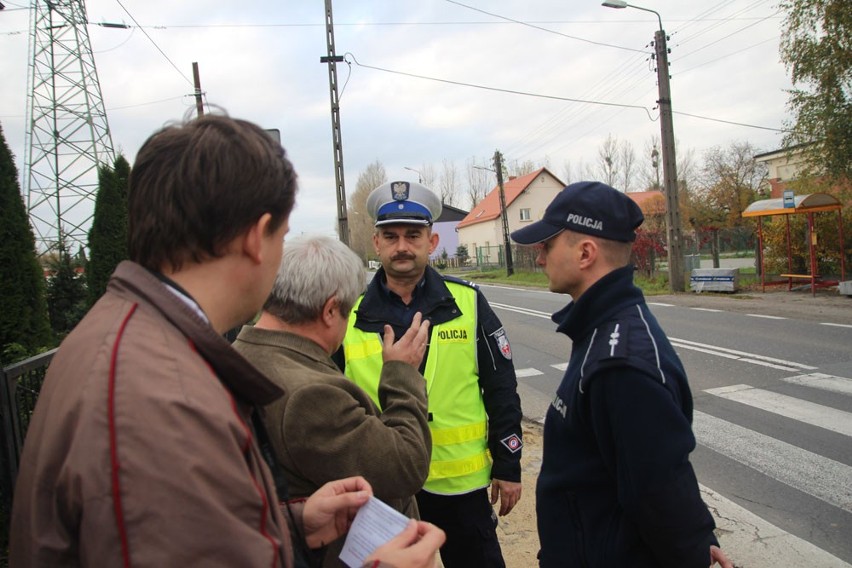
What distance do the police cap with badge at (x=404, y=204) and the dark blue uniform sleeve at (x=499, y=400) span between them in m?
0.59

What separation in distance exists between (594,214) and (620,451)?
2.78 feet

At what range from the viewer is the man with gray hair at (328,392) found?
1.54 m

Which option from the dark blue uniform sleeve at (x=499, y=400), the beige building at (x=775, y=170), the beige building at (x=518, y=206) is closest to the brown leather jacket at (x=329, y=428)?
the dark blue uniform sleeve at (x=499, y=400)

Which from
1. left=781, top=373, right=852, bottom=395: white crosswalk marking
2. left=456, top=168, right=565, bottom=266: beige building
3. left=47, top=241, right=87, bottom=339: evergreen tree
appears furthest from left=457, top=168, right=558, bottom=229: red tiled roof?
left=781, top=373, right=852, bottom=395: white crosswalk marking

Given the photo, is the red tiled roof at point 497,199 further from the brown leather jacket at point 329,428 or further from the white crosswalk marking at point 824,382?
the brown leather jacket at point 329,428

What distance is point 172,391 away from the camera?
82 cm

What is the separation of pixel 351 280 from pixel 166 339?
0.94 meters

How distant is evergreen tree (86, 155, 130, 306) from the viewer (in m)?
9.52

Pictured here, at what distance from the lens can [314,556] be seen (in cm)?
154

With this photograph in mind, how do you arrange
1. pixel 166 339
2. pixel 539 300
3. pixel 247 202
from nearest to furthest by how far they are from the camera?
1. pixel 166 339
2. pixel 247 202
3. pixel 539 300

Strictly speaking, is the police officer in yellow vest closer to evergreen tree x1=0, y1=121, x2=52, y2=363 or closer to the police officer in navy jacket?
the police officer in navy jacket

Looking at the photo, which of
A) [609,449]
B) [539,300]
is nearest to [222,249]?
[609,449]

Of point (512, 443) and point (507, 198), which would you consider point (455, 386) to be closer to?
point (512, 443)

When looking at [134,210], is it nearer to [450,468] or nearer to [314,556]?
[314,556]
